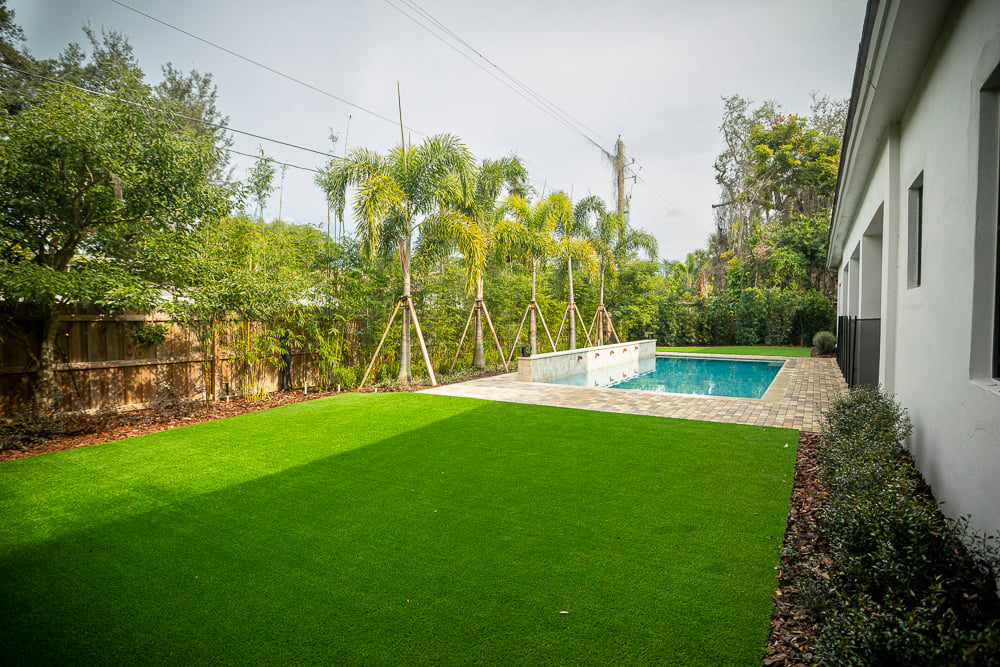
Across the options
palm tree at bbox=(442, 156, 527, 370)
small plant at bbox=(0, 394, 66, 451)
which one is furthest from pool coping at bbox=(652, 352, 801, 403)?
small plant at bbox=(0, 394, 66, 451)

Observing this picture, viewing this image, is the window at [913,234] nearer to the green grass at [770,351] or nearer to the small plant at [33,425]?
the small plant at [33,425]

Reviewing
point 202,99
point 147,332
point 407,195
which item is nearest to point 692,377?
point 407,195

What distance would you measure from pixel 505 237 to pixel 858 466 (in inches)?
372

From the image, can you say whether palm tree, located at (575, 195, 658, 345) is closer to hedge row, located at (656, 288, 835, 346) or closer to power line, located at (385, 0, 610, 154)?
hedge row, located at (656, 288, 835, 346)

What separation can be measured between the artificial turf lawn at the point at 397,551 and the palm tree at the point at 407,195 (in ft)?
14.9

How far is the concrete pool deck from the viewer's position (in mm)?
6387

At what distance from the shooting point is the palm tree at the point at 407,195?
28.7 feet

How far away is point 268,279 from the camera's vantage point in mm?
7324

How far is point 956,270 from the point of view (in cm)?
266

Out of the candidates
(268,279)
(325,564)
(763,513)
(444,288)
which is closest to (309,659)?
(325,564)

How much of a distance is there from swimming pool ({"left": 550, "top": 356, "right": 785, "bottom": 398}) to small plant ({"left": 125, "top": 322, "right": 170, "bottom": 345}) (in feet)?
24.1

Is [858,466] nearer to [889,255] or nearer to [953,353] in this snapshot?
[953,353]

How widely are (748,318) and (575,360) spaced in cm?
1092

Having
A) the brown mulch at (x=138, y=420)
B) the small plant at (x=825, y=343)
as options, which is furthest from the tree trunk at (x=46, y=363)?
the small plant at (x=825, y=343)
